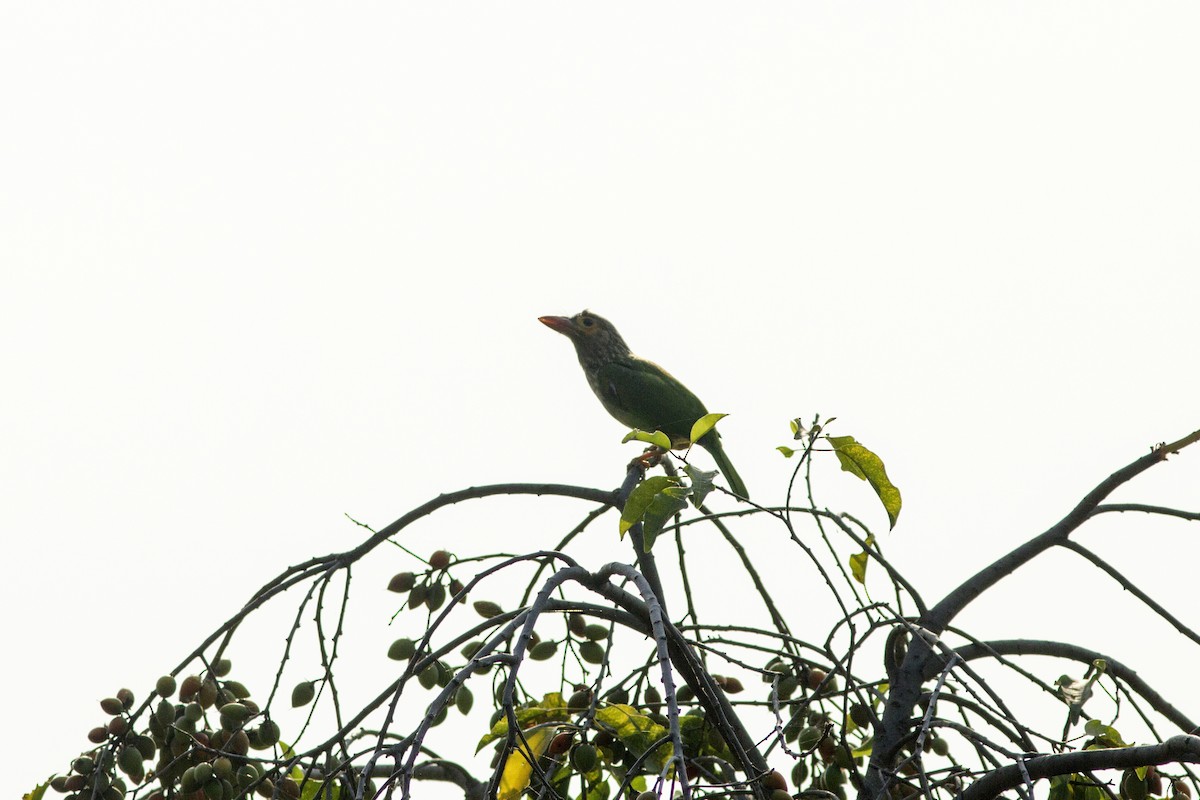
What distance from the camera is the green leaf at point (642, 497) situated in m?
2.50

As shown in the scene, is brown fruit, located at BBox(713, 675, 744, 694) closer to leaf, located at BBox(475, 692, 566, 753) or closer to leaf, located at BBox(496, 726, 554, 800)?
leaf, located at BBox(475, 692, 566, 753)

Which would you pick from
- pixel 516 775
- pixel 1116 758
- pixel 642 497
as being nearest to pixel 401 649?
pixel 516 775

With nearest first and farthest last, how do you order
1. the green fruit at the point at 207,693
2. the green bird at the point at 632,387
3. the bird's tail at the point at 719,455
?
the green fruit at the point at 207,693 < the bird's tail at the point at 719,455 < the green bird at the point at 632,387

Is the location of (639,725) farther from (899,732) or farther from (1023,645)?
(1023,645)

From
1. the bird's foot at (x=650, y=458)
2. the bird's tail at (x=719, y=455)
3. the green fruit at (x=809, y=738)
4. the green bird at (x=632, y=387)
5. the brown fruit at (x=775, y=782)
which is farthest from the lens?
the green bird at (x=632, y=387)

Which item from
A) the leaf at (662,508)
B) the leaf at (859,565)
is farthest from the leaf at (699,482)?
the leaf at (859,565)

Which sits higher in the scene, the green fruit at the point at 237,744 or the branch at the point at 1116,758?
the green fruit at the point at 237,744

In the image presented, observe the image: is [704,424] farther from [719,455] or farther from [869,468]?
[719,455]

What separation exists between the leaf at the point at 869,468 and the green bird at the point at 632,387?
3.01 meters

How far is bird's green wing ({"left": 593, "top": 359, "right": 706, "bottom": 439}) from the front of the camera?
6000 mm

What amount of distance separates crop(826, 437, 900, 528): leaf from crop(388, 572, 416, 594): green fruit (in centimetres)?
113

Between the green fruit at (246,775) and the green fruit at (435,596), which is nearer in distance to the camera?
the green fruit at (246,775)

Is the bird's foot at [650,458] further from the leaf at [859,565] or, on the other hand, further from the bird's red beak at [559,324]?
the bird's red beak at [559,324]

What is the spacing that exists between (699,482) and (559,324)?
431cm
